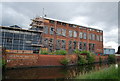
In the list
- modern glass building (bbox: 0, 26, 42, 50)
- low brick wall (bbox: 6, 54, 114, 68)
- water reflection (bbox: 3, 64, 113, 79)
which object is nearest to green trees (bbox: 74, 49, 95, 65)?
low brick wall (bbox: 6, 54, 114, 68)

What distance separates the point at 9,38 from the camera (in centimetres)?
2612

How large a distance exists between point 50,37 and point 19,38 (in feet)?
27.5

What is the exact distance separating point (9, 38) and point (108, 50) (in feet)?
136

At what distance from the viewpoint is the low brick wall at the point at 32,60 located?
20.5m

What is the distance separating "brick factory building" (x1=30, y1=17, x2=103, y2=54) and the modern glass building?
190cm

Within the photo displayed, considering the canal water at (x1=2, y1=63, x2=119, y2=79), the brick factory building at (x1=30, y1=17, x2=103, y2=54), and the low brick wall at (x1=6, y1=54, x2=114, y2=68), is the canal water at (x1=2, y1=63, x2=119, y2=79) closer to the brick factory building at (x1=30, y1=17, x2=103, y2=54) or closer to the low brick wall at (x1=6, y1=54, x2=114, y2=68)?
the low brick wall at (x1=6, y1=54, x2=114, y2=68)

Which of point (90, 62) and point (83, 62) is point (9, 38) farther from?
point (90, 62)

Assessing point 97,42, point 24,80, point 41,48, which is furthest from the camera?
point 97,42

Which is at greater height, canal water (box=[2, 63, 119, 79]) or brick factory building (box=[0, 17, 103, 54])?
brick factory building (box=[0, 17, 103, 54])

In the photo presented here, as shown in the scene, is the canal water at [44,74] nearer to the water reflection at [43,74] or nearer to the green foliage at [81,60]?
the water reflection at [43,74]

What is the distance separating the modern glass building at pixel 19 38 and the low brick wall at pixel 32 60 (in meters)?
5.75

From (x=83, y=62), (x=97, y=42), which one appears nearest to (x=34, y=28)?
(x=83, y=62)

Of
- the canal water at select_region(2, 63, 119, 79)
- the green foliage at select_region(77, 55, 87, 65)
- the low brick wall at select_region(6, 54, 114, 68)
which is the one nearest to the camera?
the canal water at select_region(2, 63, 119, 79)

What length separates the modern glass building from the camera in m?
25.8
